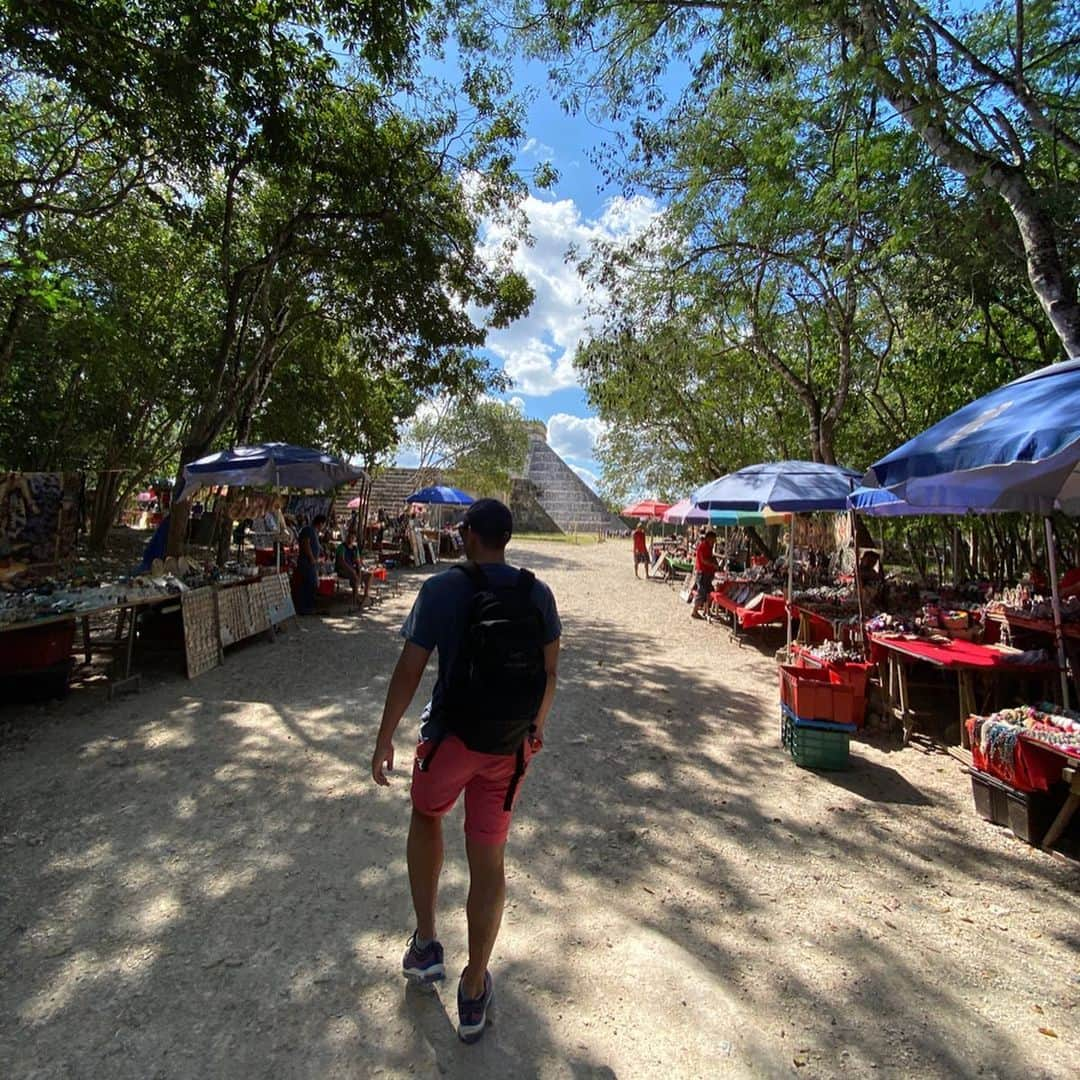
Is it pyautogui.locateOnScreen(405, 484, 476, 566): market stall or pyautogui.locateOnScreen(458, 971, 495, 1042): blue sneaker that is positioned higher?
pyautogui.locateOnScreen(405, 484, 476, 566): market stall

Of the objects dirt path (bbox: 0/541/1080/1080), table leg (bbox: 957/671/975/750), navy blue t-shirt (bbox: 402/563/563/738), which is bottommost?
dirt path (bbox: 0/541/1080/1080)

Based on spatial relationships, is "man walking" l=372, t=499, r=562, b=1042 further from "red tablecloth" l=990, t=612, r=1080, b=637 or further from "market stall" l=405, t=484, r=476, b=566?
"market stall" l=405, t=484, r=476, b=566

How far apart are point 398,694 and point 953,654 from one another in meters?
4.78

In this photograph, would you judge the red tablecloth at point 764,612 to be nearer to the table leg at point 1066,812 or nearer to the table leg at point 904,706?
the table leg at point 904,706

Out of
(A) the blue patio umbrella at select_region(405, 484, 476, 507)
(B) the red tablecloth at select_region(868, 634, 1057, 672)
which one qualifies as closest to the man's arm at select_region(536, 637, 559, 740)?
(B) the red tablecloth at select_region(868, 634, 1057, 672)

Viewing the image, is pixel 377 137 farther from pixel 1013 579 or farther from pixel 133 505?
pixel 133 505

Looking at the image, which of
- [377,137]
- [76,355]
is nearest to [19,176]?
[76,355]

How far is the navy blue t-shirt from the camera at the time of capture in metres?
2.01

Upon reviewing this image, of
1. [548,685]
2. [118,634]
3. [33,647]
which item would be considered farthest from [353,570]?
[548,685]

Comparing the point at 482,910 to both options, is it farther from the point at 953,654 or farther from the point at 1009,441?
the point at 953,654

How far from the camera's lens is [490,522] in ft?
7.12

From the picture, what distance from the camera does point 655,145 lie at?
797 cm

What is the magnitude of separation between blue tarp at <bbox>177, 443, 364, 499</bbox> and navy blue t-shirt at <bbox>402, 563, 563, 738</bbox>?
666 centimetres

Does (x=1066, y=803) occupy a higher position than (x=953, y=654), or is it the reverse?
(x=953, y=654)
